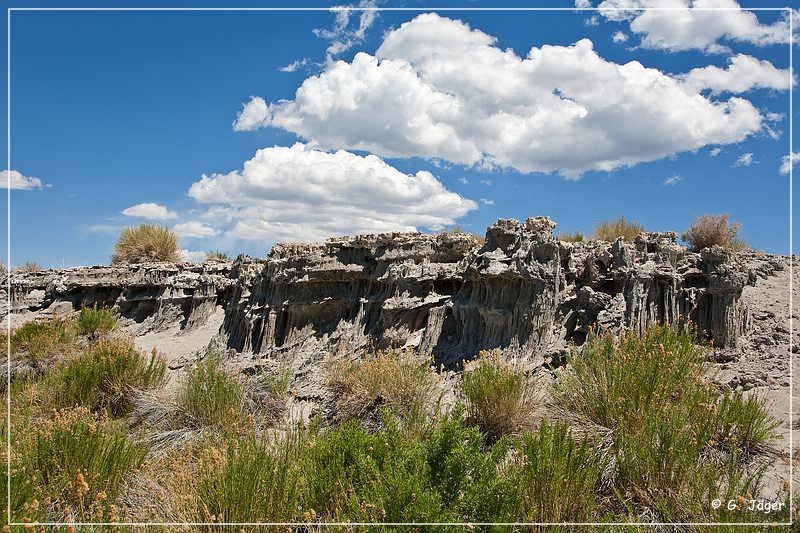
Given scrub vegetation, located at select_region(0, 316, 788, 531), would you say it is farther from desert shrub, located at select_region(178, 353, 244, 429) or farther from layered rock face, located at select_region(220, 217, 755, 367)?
layered rock face, located at select_region(220, 217, 755, 367)

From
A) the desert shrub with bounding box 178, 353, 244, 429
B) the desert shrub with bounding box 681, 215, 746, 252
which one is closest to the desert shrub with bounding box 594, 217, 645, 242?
the desert shrub with bounding box 681, 215, 746, 252

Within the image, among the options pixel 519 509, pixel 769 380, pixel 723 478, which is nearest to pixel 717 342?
pixel 769 380

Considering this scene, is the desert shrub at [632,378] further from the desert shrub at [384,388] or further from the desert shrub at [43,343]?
the desert shrub at [43,343]

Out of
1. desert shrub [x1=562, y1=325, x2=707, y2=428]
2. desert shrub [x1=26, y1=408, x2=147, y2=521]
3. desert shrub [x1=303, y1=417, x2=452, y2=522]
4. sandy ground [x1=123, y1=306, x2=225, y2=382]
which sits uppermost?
desert shrub [x1=562, y1=325, x2=707, y2=428]

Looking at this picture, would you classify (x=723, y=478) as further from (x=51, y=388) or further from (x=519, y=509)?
(x=51, y=388)

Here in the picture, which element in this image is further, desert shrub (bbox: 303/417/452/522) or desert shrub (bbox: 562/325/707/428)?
desert shrub (bbox: 562/325/707/428)

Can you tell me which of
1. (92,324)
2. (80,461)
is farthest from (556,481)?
(92,324)

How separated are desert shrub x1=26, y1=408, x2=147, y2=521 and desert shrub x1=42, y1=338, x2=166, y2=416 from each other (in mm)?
3452

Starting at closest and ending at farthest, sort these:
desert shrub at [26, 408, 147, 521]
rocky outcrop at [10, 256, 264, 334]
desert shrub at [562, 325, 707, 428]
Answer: desert shrub at [26, 408, 147, 521] < desert shrub at [562, 325, 707, 428] < rocky outcrop at [10, 256, 264, 334]

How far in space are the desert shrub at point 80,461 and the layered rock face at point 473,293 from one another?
16.6 feet

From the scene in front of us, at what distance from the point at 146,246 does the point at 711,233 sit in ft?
75.3

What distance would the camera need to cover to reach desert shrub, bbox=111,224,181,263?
2528cm

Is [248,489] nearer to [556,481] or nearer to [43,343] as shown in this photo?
[556,481]

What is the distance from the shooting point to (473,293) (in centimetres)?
992
